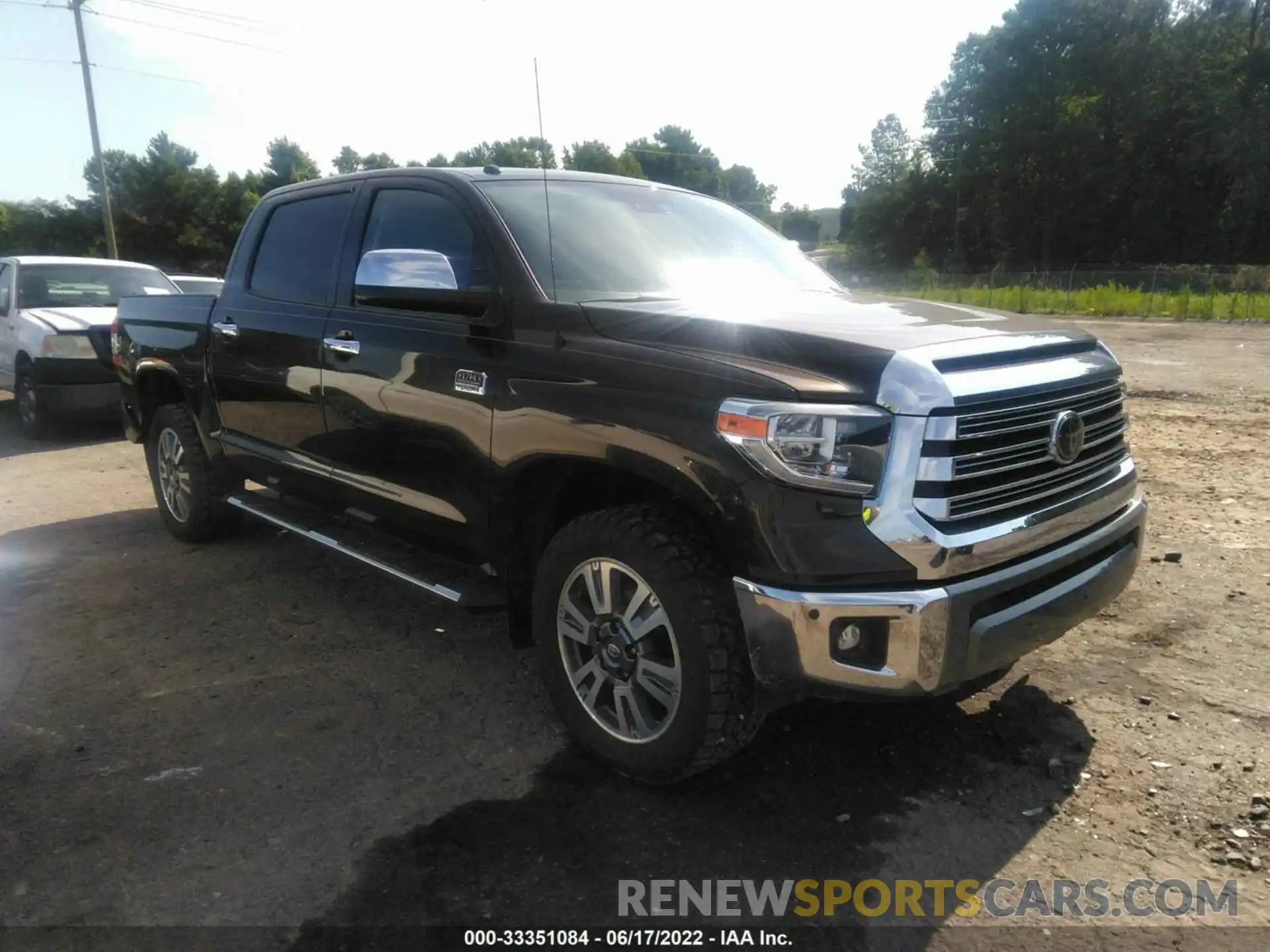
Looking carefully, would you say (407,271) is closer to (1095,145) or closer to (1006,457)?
(1006,457)

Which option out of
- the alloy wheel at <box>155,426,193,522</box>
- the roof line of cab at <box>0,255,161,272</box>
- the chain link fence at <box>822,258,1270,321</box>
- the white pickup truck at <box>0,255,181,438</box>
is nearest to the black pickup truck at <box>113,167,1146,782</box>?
the alloy wheel at <box>155,426,193,522</box>

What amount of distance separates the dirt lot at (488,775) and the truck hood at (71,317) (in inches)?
216

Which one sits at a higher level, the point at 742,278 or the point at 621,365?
the point at 742,278

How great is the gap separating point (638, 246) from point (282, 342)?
1.83 meters

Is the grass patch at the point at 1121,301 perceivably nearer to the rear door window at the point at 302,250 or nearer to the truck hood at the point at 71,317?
the truck hood at the point at 71,317

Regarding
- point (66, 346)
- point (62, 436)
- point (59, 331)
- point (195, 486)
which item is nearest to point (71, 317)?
point (59, 331)

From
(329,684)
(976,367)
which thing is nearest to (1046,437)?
(976,367)

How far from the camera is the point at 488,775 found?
3.12 meters

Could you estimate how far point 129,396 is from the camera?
6.04 meters

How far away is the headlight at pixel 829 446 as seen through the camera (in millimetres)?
2484

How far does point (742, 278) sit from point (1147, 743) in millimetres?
2239

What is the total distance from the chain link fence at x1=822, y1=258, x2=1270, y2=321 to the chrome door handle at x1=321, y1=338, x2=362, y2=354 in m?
19.9

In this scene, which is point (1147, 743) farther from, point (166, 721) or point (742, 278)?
point (166, 721)

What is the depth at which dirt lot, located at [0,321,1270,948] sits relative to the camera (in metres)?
2.57
